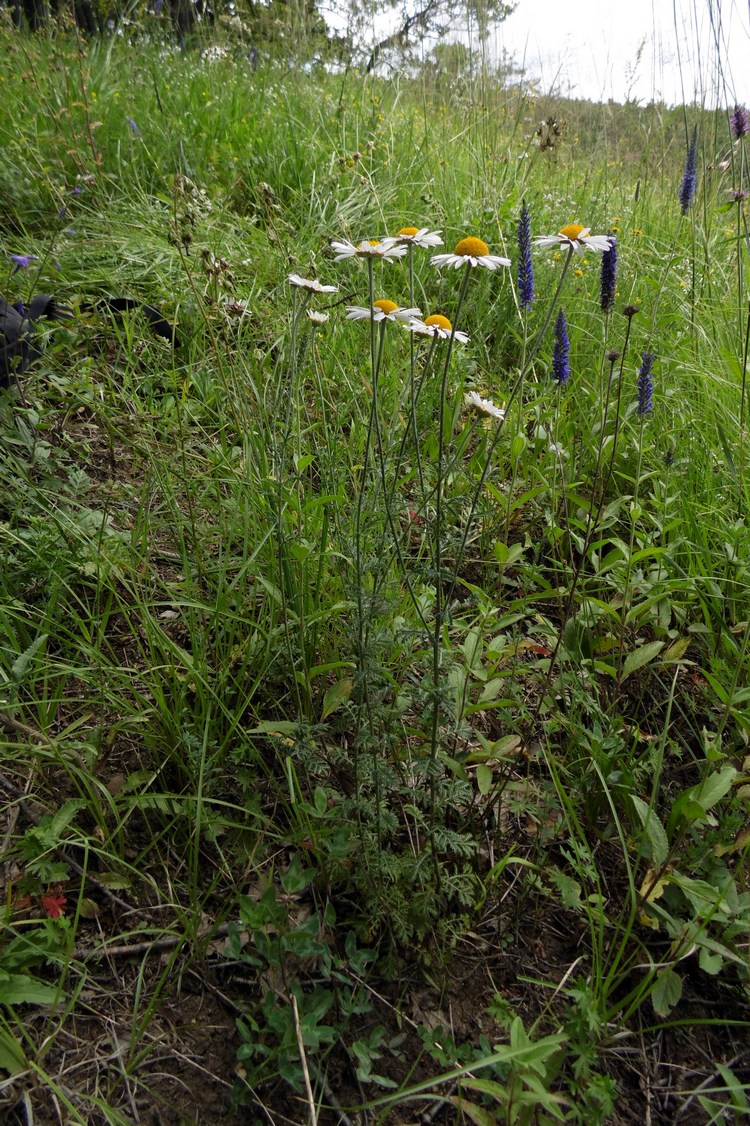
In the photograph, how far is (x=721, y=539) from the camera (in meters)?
1.56

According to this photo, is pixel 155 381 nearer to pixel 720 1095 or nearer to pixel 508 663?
pixel 508 663

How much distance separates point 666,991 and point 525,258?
1.32m

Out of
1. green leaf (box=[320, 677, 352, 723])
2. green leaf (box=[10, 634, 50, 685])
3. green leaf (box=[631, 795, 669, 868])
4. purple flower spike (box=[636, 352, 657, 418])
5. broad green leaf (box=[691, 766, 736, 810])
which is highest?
purple flower spike (box=[636, 352, 657, 418])

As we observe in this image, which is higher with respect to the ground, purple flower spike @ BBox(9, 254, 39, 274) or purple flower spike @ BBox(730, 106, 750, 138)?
purple flower spike @ BBox(730, 106, 750, 138)

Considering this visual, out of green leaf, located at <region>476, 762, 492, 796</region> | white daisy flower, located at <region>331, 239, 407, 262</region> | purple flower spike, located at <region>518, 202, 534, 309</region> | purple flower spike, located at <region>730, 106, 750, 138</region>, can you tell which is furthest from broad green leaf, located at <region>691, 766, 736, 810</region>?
purple flower spike, located at <region>730, 106, 750, 138</region>

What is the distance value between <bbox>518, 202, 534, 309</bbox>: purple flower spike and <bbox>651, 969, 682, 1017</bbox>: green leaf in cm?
125

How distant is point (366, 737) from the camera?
918 mm

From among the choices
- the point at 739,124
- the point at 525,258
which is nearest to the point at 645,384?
the point at 525,258

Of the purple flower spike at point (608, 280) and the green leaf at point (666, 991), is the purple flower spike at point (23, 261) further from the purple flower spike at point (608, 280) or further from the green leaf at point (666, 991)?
the green leaf at point (666, 991)

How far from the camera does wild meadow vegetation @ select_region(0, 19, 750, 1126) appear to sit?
0.91m

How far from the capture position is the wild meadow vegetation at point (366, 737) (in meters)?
0.91

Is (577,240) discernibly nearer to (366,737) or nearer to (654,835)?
(366,737)

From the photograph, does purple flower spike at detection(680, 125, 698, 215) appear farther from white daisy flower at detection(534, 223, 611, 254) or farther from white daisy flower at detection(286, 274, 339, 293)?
white daisy flower at detection(286, 274, 339, 293)

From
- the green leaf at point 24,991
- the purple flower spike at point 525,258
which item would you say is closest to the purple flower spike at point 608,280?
the purple flower spike at point 525,258
